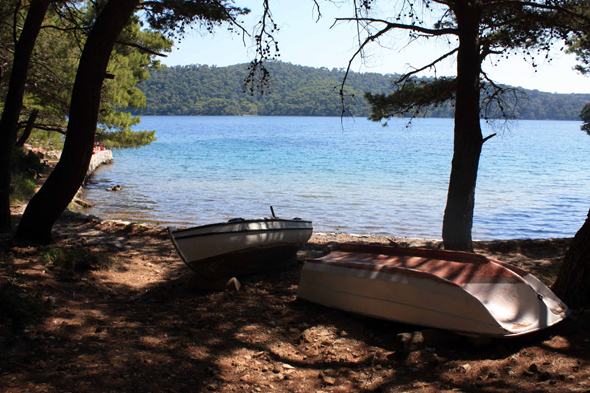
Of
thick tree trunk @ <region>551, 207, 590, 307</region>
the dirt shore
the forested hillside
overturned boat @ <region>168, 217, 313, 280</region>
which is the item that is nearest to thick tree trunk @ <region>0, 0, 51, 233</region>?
the dirt shore

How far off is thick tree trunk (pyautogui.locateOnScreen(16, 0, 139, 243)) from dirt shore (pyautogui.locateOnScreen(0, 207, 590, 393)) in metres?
0.58

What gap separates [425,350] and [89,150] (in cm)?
530

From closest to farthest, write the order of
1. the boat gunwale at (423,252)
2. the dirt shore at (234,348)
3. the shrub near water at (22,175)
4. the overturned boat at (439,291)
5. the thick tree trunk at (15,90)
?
the dirt shore at (234,348) → the overturned boat at (439,291) → the boat gunwale at (423,252) → the thick tree trunk at (15,90) → the shrub near water at (22,175)

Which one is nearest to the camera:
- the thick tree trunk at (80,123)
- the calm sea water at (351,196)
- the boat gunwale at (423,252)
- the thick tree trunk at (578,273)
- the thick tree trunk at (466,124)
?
the thick tree trunk at (578,273)

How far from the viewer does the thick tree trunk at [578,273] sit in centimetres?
401

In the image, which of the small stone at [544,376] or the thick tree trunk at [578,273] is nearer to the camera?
the small stone at [544,376]

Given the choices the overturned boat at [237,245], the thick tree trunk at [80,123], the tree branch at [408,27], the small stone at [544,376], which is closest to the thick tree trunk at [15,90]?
the thick tree trunk at [80,123]

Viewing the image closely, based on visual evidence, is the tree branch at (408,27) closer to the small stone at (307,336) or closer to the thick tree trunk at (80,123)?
the thick tree trunk at (80,123)

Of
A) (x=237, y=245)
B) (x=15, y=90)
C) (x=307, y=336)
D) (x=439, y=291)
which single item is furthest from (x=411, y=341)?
(x=15, y=90)

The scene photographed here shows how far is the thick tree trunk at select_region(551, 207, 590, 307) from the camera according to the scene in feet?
13.2

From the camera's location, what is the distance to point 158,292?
215 inches

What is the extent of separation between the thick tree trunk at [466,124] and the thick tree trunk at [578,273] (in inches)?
101

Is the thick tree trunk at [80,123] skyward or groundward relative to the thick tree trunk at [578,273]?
skyward

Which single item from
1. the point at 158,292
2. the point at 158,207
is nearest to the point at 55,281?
the point at 158,292
